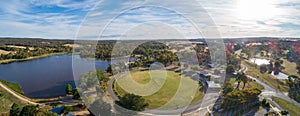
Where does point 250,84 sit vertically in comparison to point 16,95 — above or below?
above

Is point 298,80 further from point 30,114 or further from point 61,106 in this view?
point 30,114

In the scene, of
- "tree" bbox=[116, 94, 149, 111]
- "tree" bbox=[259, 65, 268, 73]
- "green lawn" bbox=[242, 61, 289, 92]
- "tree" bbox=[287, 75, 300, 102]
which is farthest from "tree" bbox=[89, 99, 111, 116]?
"tree" bbox=[259, 65, 268, 73]

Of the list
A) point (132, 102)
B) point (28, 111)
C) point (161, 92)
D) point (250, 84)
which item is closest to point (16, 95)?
point (28, 111)

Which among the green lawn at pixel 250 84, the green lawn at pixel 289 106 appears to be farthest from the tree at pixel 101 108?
the green lawn at pixel 250 84

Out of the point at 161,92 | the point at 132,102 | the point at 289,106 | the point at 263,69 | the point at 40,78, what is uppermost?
the point at 263,69

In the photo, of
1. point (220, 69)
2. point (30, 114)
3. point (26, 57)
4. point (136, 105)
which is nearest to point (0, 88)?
point (30, 114)

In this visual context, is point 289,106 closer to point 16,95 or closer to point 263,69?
point 263,69

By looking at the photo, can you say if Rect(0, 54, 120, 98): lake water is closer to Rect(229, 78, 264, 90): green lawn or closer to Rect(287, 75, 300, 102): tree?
Rect(229, 78, 264, 90): green lawn

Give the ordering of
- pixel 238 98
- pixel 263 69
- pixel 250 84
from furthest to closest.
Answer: pixel 263 69 < pixel 250 84 < pixel 238 98
